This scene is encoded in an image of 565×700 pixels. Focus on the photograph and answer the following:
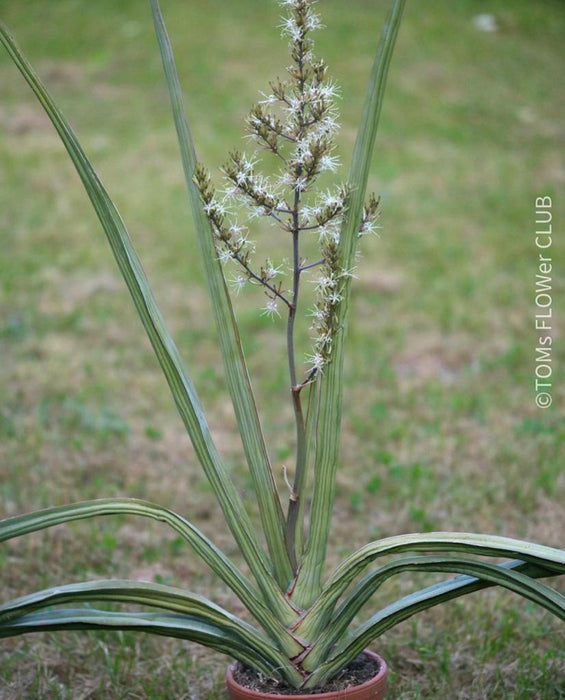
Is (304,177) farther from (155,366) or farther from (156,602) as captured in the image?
(155,366)

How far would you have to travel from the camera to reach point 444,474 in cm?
308

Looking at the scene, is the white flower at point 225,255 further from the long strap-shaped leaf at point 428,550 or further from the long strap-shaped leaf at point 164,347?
the long strap-shaped leaf at point 428,550

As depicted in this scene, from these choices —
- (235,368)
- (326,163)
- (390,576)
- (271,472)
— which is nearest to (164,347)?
(235,368)

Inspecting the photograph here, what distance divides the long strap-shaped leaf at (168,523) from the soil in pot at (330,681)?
58 millimetres

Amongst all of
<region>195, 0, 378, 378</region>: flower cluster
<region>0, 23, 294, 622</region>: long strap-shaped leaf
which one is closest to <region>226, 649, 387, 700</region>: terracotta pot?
<region>0, 23, 294, 622</region>: long strap-shaped leaf

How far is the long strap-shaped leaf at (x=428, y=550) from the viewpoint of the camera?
1197 mm

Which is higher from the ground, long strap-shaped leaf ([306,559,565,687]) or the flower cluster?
the flower cluster

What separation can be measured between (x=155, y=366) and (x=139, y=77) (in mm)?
5267

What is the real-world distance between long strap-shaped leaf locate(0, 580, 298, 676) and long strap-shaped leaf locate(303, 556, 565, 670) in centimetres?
6

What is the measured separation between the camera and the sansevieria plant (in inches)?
50.5

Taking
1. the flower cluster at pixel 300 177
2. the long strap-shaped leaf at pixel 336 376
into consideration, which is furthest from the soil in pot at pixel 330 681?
the flower cluster at pixel 300 177

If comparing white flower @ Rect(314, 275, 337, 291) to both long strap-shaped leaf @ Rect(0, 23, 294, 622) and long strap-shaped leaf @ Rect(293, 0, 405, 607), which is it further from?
long strap-shaped leaf @ Rect(0, 23, 294, 622)

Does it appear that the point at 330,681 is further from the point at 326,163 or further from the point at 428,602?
the point at 326,163

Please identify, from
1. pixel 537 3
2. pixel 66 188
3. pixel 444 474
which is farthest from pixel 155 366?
pixel 537 3
